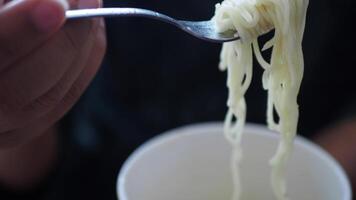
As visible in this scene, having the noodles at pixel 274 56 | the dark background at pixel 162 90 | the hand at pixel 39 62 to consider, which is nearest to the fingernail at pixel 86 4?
the hand at pixel 39 62

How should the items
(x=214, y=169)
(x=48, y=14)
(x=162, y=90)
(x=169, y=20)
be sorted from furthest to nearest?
(x=162, y=90) < (x=214, y=169) < (x=169, y=20) < (x=48, y=14)

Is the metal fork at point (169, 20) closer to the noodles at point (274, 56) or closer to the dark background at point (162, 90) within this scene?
the noodles at point (274, 56)

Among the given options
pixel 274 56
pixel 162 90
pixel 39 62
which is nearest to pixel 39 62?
pixel 39 62

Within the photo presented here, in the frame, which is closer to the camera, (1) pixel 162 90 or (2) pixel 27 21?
(2) pixel 27 21

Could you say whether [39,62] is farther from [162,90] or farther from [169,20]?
[162,90]

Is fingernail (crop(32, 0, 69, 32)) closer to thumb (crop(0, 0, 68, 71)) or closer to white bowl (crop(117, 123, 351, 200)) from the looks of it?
thumb (crop(0, 0, 68, 71))
